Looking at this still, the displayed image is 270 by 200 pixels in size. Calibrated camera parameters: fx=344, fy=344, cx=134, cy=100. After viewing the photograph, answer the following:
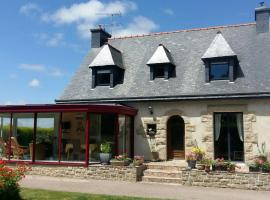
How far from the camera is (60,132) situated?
636 inches

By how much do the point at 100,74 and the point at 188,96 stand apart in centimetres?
587

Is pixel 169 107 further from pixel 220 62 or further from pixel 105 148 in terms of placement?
pixel 105 148

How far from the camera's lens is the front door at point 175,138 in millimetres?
17641

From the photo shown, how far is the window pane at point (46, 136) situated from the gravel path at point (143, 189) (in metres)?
2.34

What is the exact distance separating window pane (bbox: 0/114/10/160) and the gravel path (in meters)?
3.75

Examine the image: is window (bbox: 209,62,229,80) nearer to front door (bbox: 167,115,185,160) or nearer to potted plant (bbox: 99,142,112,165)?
front door (bbox: 167,115,185,160)

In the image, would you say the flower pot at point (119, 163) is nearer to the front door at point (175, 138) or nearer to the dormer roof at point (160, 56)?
the front door at point (175, 138)

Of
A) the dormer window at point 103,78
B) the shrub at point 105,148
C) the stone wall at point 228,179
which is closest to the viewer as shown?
the stone wall at point 228,179

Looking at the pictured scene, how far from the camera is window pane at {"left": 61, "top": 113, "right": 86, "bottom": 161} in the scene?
16.2m

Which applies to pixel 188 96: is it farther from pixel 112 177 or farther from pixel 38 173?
pixel 38 173

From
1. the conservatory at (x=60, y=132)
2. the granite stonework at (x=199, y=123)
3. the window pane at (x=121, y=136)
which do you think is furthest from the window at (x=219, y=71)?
the window pane at (x=121, y=136)

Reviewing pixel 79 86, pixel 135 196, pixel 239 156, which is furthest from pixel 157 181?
pixel 79 86

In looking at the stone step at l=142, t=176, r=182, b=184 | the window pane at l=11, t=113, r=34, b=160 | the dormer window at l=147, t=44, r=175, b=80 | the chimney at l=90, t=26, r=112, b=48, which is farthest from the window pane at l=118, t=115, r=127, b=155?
the chimney at l=90, t=26, r=112, b=48

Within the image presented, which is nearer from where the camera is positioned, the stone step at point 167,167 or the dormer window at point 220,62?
the stone step at point 167,167
